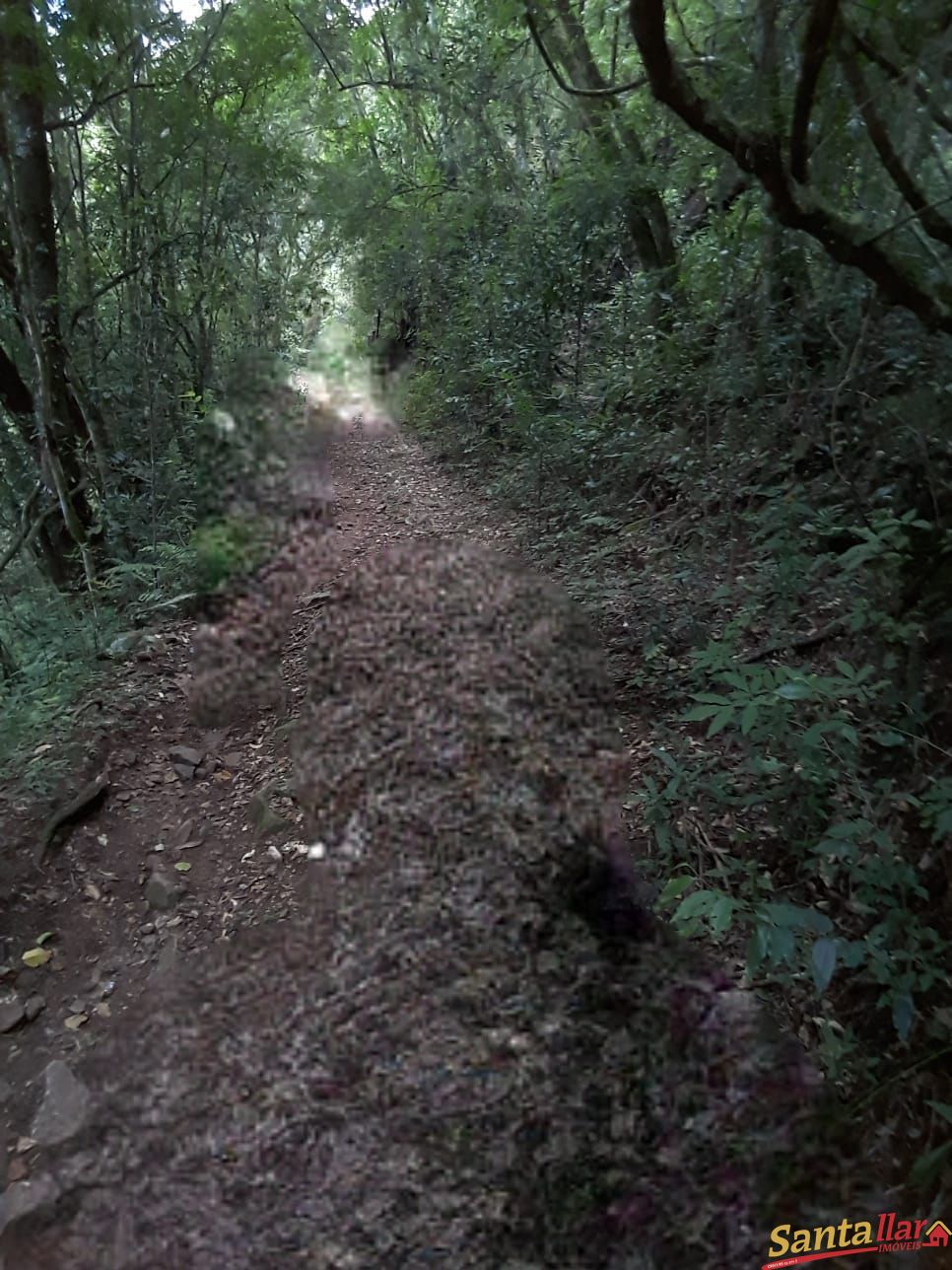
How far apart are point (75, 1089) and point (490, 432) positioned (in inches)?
305

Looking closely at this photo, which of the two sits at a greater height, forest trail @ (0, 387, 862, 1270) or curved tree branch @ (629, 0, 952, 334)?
curved tree branch @ (629, 0, 952, 334)

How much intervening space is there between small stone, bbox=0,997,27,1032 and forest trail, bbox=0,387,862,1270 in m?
0.04

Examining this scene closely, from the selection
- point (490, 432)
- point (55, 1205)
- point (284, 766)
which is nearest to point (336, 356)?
point (490, 432)

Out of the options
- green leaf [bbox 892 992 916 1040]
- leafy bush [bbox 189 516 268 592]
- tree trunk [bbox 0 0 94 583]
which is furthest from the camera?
leafy bush [bbox 189 516 268 592]

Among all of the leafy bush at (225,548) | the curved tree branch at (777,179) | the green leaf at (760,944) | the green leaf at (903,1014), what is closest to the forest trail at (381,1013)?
the green leaf at (903,1014)

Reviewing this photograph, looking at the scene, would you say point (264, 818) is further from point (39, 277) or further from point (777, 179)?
point (39, 277)

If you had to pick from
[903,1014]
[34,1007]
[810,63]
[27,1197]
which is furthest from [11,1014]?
[810,63]

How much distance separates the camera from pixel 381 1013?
103 inches

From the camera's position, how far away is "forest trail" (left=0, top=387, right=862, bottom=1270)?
210cm

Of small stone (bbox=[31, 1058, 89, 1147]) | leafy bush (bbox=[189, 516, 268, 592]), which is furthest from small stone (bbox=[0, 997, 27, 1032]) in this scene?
leafy bush (bbox=[189, 516, 268, 592])

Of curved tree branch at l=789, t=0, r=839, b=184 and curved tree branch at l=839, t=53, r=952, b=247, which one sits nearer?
curved tree branch at l=789, t=0, r=839, b=184

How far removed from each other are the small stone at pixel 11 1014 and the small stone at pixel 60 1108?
30 centimetres

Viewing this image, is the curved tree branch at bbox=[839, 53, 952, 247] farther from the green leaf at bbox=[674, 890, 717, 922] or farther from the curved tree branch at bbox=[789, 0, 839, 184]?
the green leaf at bbox=[674, 890, 717, 922]

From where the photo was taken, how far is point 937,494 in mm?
3164
